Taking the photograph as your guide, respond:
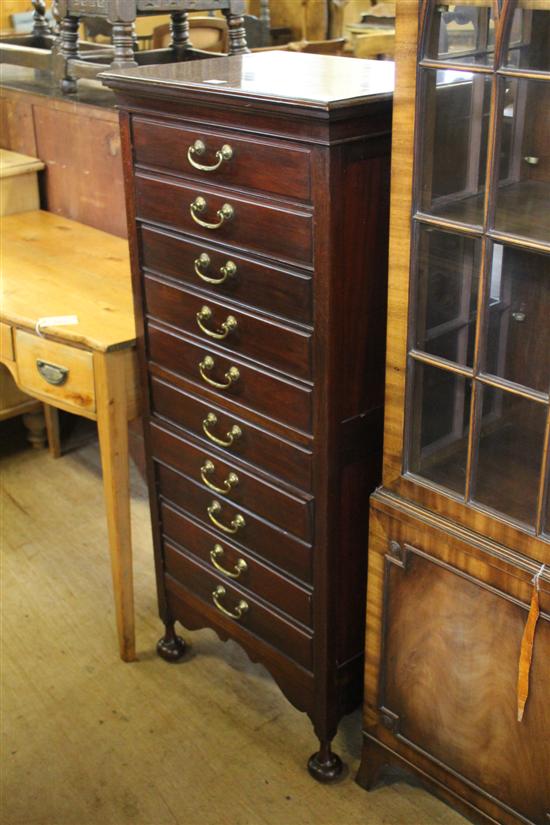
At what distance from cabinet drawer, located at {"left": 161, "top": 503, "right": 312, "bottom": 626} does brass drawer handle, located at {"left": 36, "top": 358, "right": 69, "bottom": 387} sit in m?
0.37

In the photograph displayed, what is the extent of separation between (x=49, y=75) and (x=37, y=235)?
2.91 ft

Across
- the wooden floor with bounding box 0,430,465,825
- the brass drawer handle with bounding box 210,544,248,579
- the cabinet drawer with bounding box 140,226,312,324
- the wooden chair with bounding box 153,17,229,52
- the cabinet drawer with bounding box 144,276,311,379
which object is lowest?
the wooden floor with bounding box 0,430,465,825

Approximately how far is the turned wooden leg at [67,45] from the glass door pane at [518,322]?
205cm

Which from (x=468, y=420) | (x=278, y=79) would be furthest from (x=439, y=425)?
(x=278, y=79)

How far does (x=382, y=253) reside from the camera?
1.59 m

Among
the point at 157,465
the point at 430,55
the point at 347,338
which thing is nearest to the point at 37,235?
the point at 157,465

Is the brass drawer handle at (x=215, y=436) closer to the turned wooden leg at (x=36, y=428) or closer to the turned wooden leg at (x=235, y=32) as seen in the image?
the turned wooden leg at (x=36, y=428)

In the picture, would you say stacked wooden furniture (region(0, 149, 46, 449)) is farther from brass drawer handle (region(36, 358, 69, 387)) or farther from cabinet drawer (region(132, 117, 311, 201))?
cabinet drawer (region(132, 117, 311, 201))

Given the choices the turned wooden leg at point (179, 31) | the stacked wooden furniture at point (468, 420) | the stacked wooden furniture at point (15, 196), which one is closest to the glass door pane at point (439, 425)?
the stacked wooden furniture at point (468, 420)

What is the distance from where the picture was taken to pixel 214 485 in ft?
6.47

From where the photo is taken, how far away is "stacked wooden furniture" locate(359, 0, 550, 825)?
4.24ft

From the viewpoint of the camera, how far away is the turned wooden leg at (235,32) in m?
3.61

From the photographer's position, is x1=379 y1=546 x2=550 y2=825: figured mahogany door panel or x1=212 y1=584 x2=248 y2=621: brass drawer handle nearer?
x1=379 y1=546 x2=550 y2=825: figured mahogany door panel

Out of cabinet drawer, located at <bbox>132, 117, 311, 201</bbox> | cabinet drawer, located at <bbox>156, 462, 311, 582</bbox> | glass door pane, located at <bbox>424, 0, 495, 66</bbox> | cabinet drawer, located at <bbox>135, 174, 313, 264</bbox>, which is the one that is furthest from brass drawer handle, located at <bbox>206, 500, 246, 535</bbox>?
glass door pane, located at <bbox>424, 0, 495, 66</bbox>
